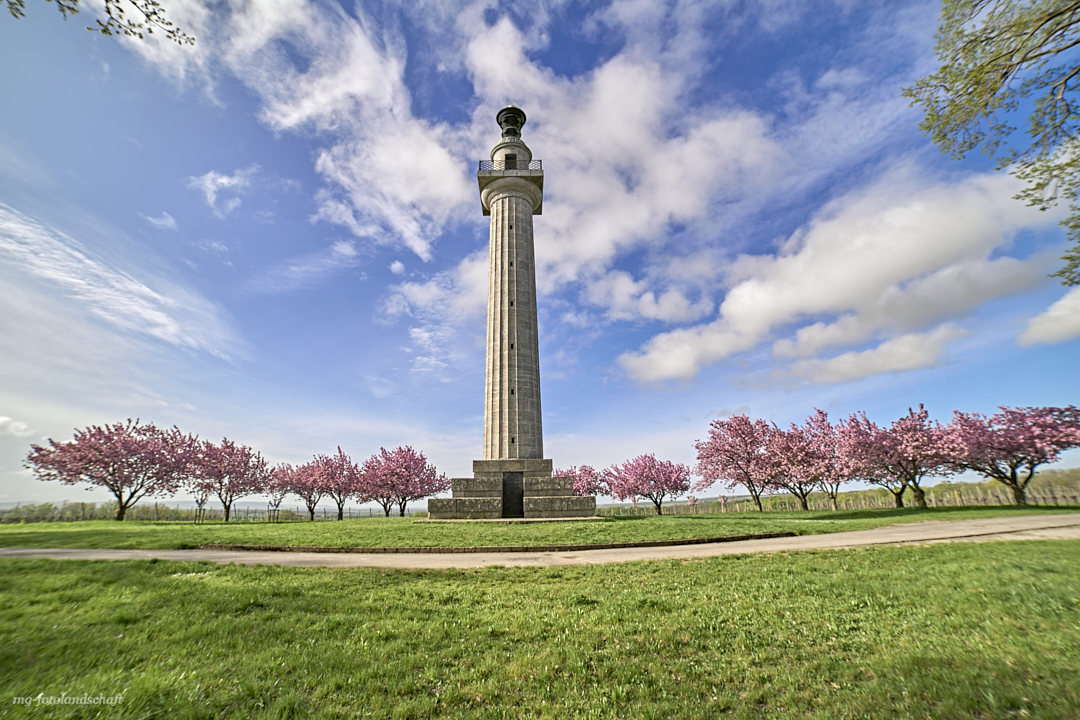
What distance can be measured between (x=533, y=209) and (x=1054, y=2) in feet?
114

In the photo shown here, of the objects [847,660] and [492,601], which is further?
[492,601]

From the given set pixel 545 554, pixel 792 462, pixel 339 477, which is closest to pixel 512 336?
pixel 545 554

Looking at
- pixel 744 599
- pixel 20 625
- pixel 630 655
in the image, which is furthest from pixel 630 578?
pixel 20 625

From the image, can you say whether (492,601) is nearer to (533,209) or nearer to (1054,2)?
(1054,2)

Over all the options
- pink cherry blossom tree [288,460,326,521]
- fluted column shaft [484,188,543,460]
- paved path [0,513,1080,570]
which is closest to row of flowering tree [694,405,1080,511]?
paved path [0,513,1080,570]

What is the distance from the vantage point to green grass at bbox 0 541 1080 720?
4082 mm

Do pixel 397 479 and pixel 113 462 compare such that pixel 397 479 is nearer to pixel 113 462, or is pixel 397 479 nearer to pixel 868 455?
pixel 113 462

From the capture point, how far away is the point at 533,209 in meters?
40.7

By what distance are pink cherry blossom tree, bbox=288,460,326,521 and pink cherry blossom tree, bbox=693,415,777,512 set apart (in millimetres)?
48761

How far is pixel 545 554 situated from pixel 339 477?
52.8m

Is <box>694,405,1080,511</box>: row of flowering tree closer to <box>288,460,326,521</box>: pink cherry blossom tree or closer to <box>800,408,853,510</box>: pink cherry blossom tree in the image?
<box>800,408,853,510</box>: pink cherry blossom tree

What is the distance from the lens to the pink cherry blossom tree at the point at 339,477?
5762 cm

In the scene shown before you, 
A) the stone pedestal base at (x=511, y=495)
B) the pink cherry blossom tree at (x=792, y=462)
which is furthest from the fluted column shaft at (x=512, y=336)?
the pink cherry blossom tree at (x=792, y=462)

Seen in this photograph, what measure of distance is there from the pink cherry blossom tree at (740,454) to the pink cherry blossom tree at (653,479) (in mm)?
13839
